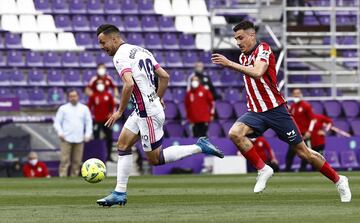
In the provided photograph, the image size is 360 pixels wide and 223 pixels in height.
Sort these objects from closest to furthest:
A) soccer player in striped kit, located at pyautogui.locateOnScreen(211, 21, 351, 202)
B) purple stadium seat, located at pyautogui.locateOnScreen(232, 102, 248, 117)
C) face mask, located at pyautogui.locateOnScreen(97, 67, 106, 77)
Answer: soccer player in striped kit, located at pyautogui.locateOnScreen(211, 21, 351, 202) < face mask, located at pyautogui.locateOnScreen(97, 67, 106, 77) < purple stadium seat, located at pyautogui.locateOnScreen(232, 102, 248, 117)

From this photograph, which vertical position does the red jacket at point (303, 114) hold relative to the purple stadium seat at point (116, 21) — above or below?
below

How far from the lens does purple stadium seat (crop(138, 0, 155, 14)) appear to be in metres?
31.0

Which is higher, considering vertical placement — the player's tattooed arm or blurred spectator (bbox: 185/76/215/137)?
the player's tattooed arm

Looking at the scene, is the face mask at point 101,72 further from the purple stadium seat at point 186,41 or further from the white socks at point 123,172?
the white socks at point 123,172

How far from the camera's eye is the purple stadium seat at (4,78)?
2800 cm

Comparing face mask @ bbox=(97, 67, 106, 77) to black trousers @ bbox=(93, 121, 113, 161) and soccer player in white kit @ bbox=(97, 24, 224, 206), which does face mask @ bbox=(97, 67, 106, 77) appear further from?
soccer player in white kit @ bbox=(97, 24, 224, 206)

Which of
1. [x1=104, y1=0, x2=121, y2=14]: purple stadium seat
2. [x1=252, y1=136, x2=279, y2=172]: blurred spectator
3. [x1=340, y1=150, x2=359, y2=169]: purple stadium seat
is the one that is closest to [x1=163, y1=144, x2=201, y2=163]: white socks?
[x1=252, y1=136, x2=279, y2=172]: blurred spectator

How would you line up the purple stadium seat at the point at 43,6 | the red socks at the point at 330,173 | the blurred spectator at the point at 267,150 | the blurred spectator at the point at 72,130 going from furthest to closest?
the purple stadium seat at the point at 43,6 → the blurred spectator at the point at 267,150 → the blurred spectator at the point at 72,130 → the red socks at the point at 330,173

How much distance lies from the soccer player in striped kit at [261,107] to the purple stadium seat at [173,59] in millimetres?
17050

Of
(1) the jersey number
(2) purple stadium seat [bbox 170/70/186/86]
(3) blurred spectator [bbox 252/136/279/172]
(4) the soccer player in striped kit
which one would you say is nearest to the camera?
(1) the jersey number

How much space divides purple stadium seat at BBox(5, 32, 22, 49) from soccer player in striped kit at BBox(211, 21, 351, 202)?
55.9ft

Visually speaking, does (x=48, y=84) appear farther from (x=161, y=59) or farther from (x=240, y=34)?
(x=240, y=34)

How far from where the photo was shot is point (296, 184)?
1709 centimetres

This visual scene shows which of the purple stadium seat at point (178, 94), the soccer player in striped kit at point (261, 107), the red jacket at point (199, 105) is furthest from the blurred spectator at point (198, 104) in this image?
the soccer player in striped kit at point (261, 107)
